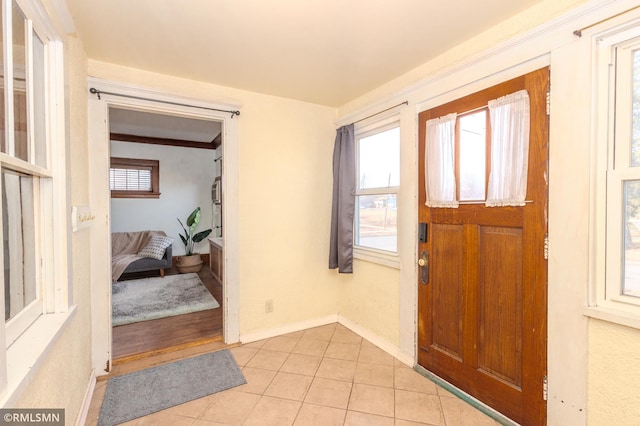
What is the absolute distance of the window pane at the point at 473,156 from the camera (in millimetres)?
1855

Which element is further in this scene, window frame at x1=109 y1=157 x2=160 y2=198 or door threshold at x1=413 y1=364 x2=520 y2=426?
window frame at x1=109 y1=157 x2=160 y2=198

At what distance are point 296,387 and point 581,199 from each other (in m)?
2.04

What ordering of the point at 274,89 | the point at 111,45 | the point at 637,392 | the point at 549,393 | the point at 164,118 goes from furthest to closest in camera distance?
the point at 164,118 → the point at 274,89 → the point at 111,45 → the point at 549,393 → the point at 637,392

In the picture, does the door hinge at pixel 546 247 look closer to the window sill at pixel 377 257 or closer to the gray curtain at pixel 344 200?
the window sill at pixel 377 257

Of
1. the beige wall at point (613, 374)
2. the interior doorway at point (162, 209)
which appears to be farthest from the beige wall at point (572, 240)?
the interior doorway at point (162, 209)

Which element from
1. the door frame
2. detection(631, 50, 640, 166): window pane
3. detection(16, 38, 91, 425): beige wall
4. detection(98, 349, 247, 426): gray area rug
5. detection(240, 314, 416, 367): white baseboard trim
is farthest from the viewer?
detection(240, 314, 416, 367): white baseboard trim

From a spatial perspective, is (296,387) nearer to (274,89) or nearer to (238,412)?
(238,412)

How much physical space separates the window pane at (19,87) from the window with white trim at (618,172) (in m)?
2.46

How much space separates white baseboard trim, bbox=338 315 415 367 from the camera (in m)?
2.37

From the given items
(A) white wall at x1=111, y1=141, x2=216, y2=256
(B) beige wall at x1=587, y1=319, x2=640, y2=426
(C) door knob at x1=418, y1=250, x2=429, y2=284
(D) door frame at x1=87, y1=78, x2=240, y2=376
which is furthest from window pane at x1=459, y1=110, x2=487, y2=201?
(A) white wall at x1=111, y1=141, x2=216, y2=256

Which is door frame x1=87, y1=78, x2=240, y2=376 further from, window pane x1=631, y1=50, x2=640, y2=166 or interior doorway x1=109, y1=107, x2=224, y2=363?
window pane x1=631, y1=50, x2=640, y2=166

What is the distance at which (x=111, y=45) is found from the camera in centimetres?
197

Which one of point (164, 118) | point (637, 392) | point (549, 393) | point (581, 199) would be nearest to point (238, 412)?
point (549, 393)

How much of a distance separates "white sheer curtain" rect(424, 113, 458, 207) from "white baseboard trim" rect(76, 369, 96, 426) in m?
2.55
